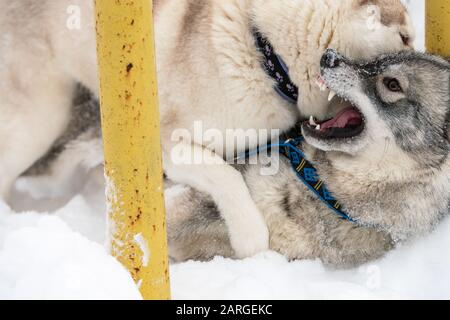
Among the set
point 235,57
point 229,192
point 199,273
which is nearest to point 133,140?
point 199,273

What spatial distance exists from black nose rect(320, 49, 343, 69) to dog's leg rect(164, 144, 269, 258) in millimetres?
629

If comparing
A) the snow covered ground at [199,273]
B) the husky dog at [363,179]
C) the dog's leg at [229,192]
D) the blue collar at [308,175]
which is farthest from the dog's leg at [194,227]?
the blue collar at [308,175]

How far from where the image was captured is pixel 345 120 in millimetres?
2887

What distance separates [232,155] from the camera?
3.06 metres

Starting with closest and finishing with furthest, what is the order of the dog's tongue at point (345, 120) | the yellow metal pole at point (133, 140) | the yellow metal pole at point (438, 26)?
the yellow metal pole at point (133, 140) → the dog's tongue at point (345, 120) → the yellow metal pole at point (438, 26)

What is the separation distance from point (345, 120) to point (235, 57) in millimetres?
587

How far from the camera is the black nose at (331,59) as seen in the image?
8.91 ft

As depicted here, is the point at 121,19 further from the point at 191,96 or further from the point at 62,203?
the point at 62,203

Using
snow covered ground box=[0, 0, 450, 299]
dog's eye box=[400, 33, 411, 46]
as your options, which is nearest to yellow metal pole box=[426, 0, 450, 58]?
dog's eye box=[400, 33, 411, 46]

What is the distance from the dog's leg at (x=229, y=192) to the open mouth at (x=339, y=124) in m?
0.41

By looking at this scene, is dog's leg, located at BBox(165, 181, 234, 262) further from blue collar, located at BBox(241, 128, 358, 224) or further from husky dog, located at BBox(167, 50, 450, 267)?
blue collar, located at BBox(241, 128, 358, 224)

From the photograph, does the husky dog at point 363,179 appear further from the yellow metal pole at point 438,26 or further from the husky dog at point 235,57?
the yellow metal pole at point 438,26
